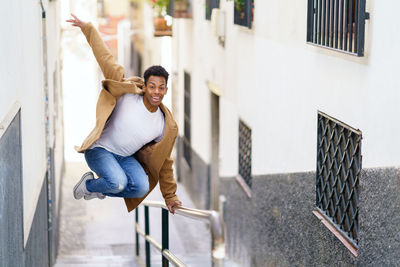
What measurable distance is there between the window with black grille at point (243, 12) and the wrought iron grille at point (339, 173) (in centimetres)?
332

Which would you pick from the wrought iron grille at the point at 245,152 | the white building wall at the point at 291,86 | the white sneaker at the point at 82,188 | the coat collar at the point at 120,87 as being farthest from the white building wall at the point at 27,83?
the wrought iron grille at the point at 245,152

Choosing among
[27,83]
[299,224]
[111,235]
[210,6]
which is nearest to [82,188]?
[27,83]

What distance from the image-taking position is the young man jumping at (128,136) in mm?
5785

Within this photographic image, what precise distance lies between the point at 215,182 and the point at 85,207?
8.67ft

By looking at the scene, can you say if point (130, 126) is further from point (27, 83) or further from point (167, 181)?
point (27, 83)

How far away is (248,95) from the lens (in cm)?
1062

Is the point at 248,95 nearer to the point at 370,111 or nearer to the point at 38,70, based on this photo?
the point at 38,70

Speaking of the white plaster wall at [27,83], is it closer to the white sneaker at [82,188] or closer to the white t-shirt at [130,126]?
the white sneaker at [82,188]

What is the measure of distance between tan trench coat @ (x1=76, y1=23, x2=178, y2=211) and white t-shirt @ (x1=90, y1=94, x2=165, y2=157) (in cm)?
8

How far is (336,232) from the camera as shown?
6.85 metres

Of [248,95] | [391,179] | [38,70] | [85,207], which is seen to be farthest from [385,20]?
[85,207]

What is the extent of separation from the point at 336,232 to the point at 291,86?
2036 mm

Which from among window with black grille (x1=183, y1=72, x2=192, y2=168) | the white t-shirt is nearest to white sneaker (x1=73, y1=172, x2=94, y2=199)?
the white t-shirt

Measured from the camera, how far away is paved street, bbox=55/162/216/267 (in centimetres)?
1034
